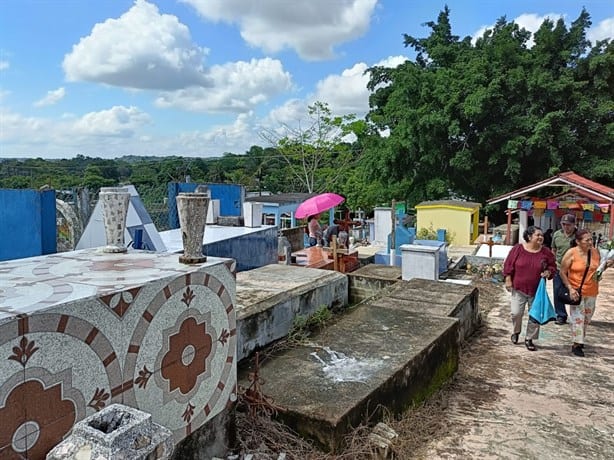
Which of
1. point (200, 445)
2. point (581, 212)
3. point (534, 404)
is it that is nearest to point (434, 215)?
point (581, 212)

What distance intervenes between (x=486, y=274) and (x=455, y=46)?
15.3m

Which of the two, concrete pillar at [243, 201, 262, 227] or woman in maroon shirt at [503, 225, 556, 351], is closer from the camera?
woman in maroon shirt at [503, 225, 556, 351]

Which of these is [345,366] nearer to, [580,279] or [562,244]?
[580,279]

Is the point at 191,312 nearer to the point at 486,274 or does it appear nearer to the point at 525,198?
the point at 486,274

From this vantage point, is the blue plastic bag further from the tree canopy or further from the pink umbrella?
the tree canopy

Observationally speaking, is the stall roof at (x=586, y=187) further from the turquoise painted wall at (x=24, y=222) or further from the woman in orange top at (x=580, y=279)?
the turquoise painted wall at (x=24, y=222)

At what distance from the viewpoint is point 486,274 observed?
10.2 meters

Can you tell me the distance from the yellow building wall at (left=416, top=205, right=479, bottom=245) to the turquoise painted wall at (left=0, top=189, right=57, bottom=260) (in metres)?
13.8

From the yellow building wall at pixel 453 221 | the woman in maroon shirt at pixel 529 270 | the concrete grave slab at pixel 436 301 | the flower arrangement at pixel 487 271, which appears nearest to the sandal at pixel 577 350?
the woman in maroon shirt at pixel 529 270

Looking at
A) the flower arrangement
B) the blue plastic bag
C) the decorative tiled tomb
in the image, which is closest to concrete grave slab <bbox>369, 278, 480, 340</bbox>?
the blue plastic bag

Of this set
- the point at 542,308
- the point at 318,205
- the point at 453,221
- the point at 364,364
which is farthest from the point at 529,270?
the point at 453,221

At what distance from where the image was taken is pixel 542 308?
5094 millimetres

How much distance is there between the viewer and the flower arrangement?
987 centimetres

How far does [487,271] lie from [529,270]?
18.0 feet
